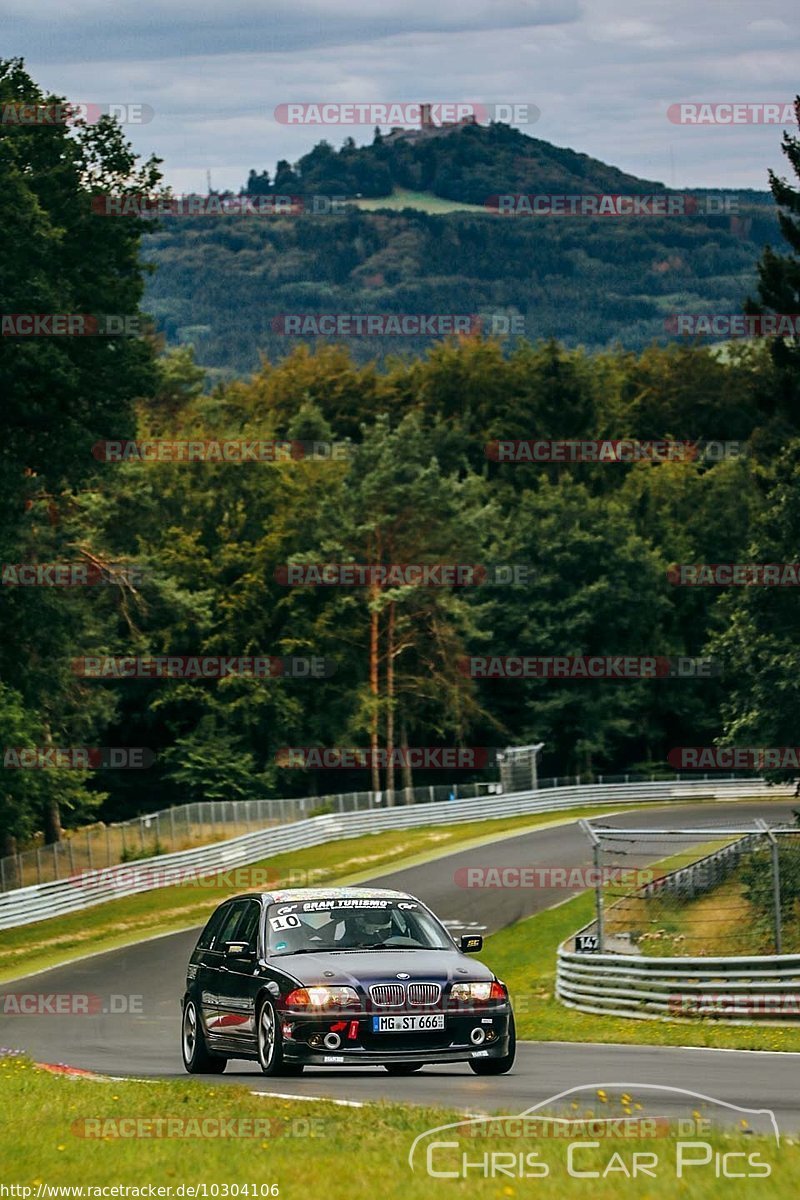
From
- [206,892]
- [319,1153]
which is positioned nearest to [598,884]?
[319,1153]

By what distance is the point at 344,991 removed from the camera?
13805mm

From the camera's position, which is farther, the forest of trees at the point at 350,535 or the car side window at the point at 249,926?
the forest of trees at the point at 350,535

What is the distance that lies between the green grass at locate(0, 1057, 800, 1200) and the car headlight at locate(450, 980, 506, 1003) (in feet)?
5.33

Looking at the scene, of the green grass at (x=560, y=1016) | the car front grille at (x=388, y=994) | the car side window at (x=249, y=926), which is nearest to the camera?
the car front grille at (x=388, y=994)

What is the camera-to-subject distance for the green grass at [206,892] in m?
41.8

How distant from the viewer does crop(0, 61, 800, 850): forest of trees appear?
41.9m

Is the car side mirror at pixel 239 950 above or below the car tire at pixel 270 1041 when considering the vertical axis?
above

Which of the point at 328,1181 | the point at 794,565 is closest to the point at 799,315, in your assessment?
the point at 794,565

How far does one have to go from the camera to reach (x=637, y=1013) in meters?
23.9

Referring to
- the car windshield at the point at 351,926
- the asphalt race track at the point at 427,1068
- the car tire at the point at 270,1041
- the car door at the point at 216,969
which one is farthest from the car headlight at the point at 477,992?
the car door at the point at 216,969

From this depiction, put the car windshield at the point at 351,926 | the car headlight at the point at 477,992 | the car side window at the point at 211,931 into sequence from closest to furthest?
the car headlight at the point at 477,992 < the car windshield at the point at 351,926 < the car side window at the point at 211,931

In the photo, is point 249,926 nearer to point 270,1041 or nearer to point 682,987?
point 270,1041

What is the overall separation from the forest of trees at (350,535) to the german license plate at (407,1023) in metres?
27.1

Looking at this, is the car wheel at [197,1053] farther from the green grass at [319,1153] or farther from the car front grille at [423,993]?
the green grass at [319,1153]
